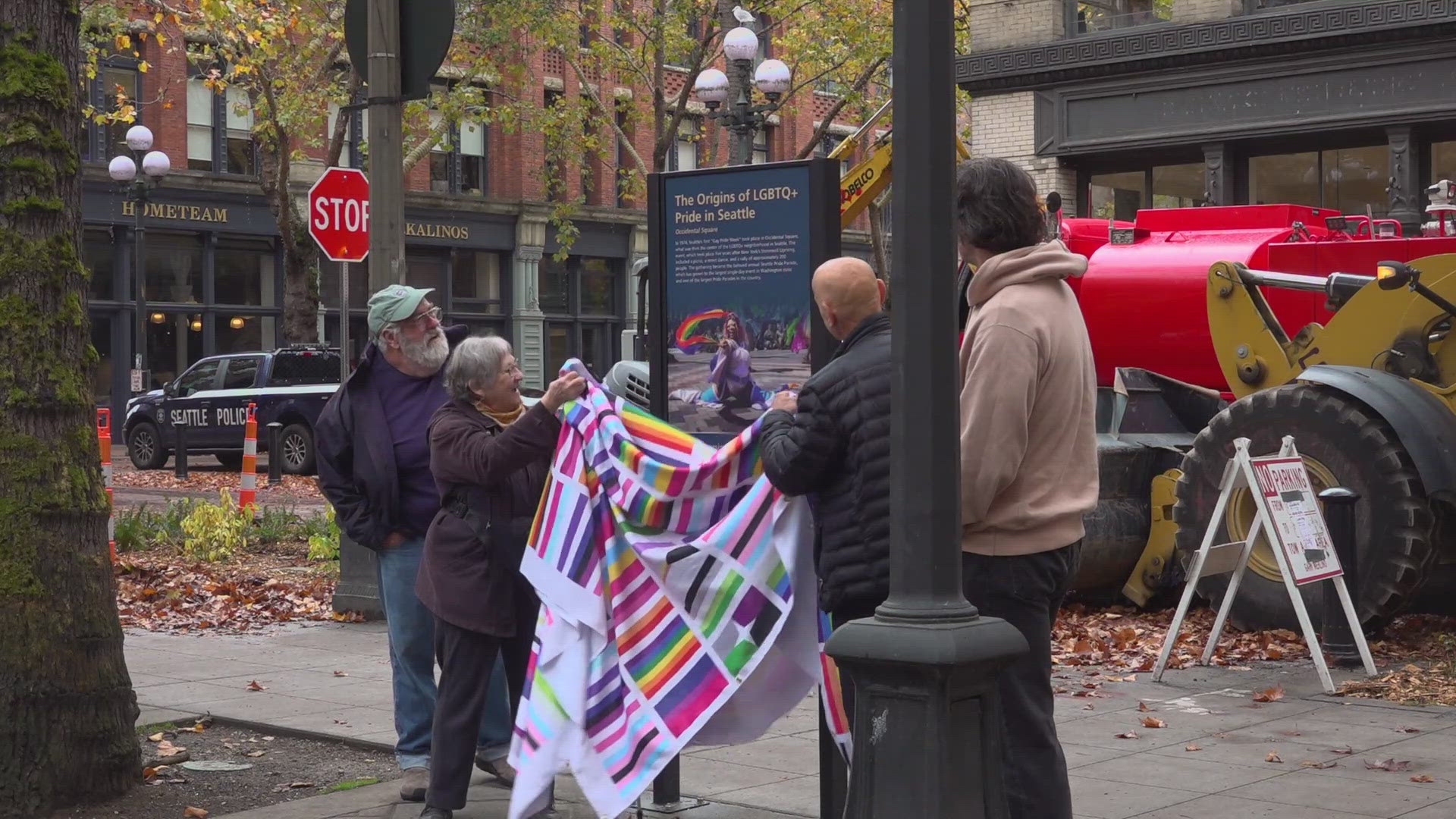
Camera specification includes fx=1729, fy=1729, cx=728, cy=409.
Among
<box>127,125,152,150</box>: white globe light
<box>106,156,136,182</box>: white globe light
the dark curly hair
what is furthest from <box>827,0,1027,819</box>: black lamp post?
<box>106,156,136,182</box>: white globe light

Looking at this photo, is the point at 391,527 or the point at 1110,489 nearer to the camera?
the point at 391,527

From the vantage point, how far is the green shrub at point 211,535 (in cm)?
1387

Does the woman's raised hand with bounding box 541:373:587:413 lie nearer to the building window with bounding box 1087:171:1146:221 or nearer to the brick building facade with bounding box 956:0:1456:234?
the brick building facade with bounding box 956:0:1456:234

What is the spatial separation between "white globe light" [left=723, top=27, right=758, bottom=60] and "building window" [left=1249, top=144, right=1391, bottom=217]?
23.8 ft

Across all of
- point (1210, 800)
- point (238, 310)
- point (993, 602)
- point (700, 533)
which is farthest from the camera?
point (238, 310)

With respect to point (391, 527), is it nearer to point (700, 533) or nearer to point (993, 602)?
point (700, 533)

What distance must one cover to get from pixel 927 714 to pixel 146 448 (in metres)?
25.0

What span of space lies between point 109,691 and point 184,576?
6.78 m

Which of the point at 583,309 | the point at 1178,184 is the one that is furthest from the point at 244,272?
the point at 1178,184

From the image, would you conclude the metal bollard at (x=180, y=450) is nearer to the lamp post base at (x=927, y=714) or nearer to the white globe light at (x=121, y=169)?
the white globe light at (x=121, y=169)

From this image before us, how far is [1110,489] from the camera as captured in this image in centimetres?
1054

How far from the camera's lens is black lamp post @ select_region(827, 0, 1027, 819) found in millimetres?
4230

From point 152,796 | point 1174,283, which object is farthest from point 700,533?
point 1174,283

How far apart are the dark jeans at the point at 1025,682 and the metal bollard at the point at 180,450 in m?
21.4
